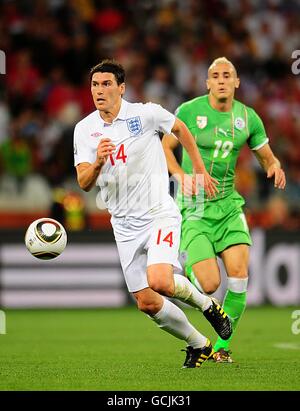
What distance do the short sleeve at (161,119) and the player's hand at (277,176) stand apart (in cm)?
105

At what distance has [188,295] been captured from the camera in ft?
25.5

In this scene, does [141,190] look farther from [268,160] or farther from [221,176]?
[268,160]

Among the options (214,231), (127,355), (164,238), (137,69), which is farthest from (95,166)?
(137,69)

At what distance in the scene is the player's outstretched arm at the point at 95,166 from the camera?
707cm

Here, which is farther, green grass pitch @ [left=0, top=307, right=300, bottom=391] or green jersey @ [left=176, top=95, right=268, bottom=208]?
green jersey @ [left=176, top=95, right=268, bottom=208]

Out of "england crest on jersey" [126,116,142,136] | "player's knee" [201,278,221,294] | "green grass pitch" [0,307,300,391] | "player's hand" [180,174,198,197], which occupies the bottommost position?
Result: "green grass pitch" [0,307,300,391]

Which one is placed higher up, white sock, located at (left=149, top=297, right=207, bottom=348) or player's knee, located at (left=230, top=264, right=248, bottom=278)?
player's knee, located at (left=230, top=264, right=248, bottom=278)

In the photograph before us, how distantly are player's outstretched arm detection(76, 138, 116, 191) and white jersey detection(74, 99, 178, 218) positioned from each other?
0.79ft

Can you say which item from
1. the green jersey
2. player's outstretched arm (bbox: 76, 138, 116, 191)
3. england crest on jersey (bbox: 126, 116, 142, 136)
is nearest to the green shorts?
the green jersey

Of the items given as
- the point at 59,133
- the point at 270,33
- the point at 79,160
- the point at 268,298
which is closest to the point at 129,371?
the point at 79,160

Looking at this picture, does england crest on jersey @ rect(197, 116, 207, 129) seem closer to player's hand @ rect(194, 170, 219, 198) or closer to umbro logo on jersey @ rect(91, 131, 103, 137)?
player's hand @ rect(194, 170, 219, 198)

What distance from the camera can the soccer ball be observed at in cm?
791
